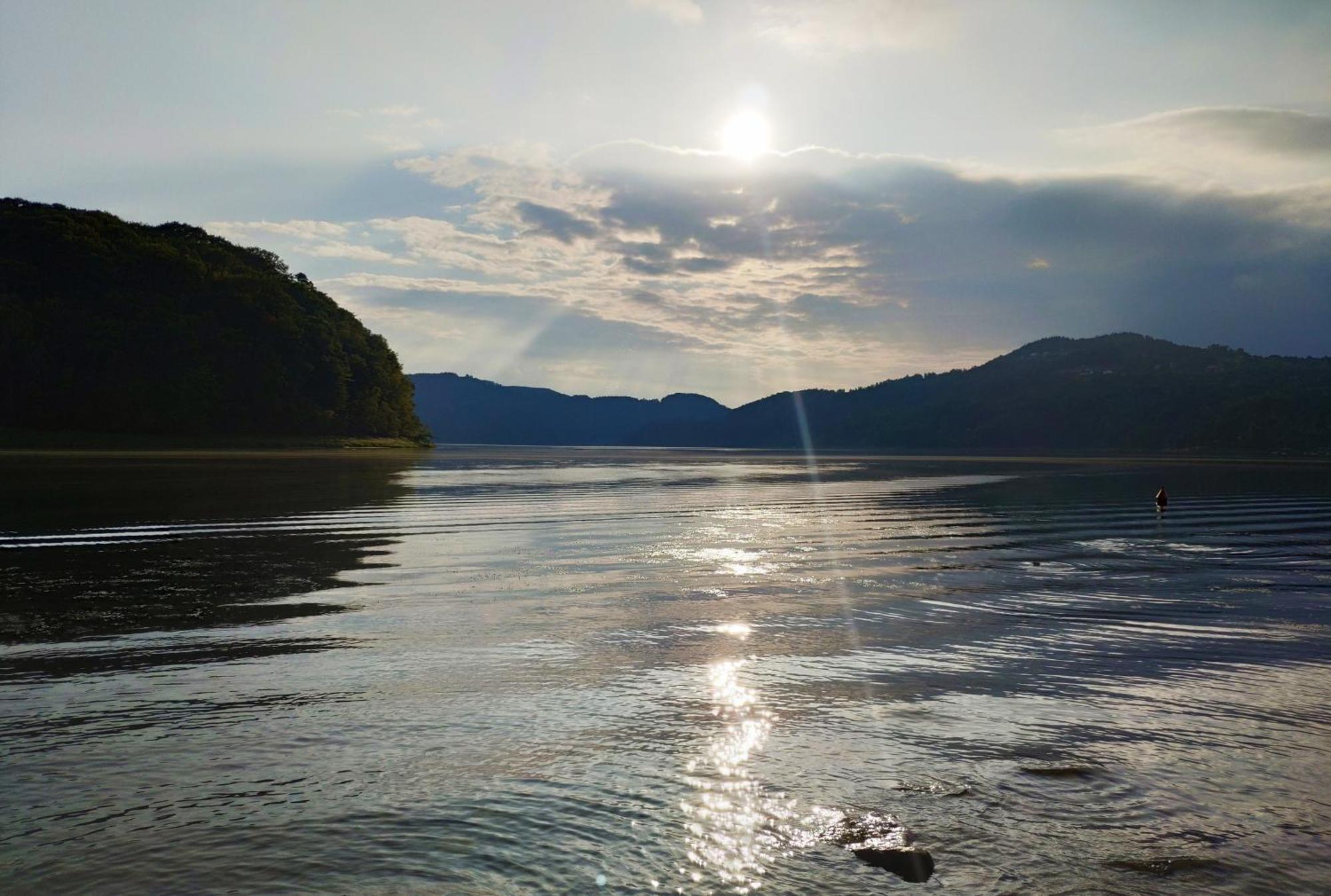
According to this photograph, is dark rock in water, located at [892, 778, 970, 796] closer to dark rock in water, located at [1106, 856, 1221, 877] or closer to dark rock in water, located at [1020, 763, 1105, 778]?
dark rock in water, located at [1020, 763, 1105, 778]

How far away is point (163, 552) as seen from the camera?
17.8 meters

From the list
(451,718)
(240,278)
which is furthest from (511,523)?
(240,278)

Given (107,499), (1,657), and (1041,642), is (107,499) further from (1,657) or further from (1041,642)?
(1041,642)

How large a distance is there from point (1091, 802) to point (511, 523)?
20881 millimetres

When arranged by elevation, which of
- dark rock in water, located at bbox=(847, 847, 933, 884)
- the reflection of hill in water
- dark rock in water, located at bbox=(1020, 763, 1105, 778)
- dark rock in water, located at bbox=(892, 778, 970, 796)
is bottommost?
dark rock in water, located at bbox=(1020, 763, 1105, 778)

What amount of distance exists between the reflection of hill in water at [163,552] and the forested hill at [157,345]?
237 ft

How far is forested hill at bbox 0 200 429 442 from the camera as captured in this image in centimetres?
10275

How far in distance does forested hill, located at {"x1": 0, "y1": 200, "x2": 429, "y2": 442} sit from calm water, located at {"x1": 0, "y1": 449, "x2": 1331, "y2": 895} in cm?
9863

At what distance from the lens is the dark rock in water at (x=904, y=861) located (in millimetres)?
4836

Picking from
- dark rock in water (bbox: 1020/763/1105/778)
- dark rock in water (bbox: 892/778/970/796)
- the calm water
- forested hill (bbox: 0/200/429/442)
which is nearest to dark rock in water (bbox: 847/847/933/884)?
the calm water

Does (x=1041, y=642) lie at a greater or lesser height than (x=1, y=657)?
lesser

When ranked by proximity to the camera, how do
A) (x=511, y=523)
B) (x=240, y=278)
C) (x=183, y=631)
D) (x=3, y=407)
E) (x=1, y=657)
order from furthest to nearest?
(x=240, y=278) → (x=3, y=407) → (x=511, y=523) → (x=183, y=631) → (x=1, y=657)

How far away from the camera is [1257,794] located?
606 centimetres

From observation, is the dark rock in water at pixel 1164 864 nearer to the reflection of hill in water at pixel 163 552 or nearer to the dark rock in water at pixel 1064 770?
the dark rock in water at pixel 1064 770
